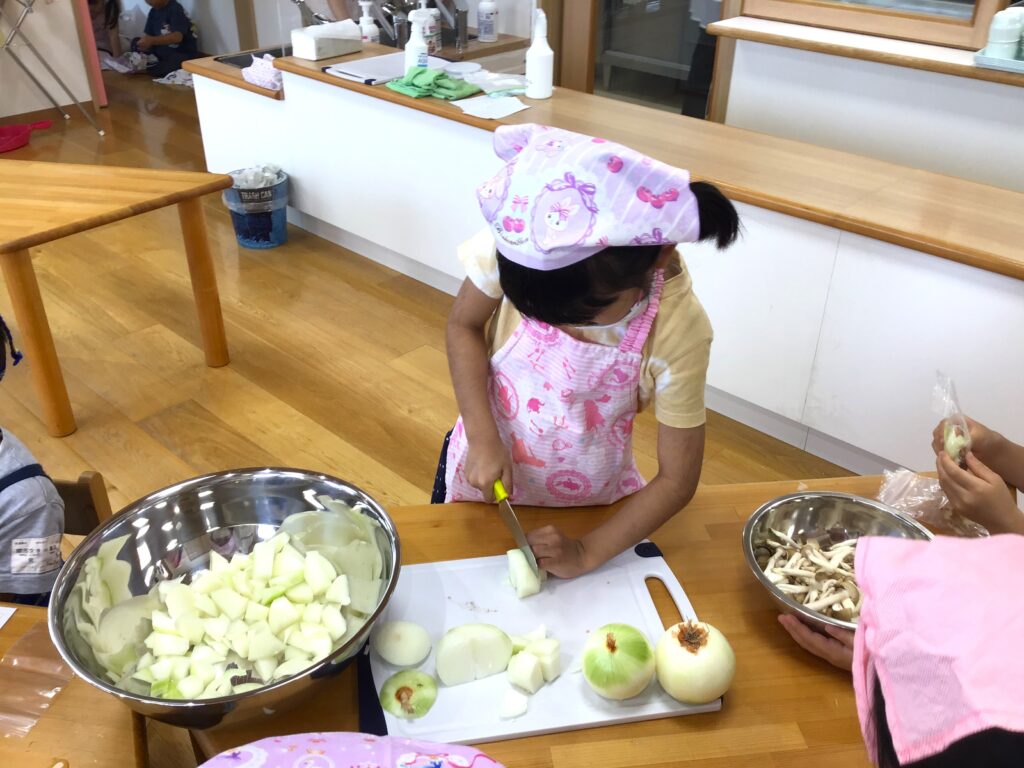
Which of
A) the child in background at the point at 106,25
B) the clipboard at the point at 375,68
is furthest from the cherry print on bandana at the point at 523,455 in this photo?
the child in background at the point at 106,25

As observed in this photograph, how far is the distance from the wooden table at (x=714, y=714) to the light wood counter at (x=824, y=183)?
1.05 m

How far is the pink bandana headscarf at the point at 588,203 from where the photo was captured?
30.3 inches

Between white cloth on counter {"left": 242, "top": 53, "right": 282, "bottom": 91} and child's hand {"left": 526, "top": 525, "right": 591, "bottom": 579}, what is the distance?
104 inches

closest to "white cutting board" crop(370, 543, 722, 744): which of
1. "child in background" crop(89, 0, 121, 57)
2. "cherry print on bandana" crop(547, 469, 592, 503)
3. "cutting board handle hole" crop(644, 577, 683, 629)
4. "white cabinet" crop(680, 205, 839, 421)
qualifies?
"cutting board handle hole" crop(644, 577, 683, 629)

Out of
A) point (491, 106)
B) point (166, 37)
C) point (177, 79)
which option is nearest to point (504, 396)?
point (491, 106)

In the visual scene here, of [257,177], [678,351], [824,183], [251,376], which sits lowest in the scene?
[251,376]

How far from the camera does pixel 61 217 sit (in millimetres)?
2076

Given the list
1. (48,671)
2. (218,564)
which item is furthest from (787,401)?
(48,671)

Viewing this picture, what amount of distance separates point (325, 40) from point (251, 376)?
4.18 feet

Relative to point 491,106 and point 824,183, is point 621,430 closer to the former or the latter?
point 824,183

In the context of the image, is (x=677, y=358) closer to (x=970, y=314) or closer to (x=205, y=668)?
(x=205, y=668)

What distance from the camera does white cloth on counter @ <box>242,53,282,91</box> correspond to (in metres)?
3.11

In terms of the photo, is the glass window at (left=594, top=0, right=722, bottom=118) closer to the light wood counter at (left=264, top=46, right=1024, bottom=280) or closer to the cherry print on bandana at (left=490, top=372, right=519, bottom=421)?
the light wood counter at (left=264, top=46, right=1024, bottom=280)

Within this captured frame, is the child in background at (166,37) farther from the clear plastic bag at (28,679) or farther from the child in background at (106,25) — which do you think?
the clear plastic bag at (28,679)
